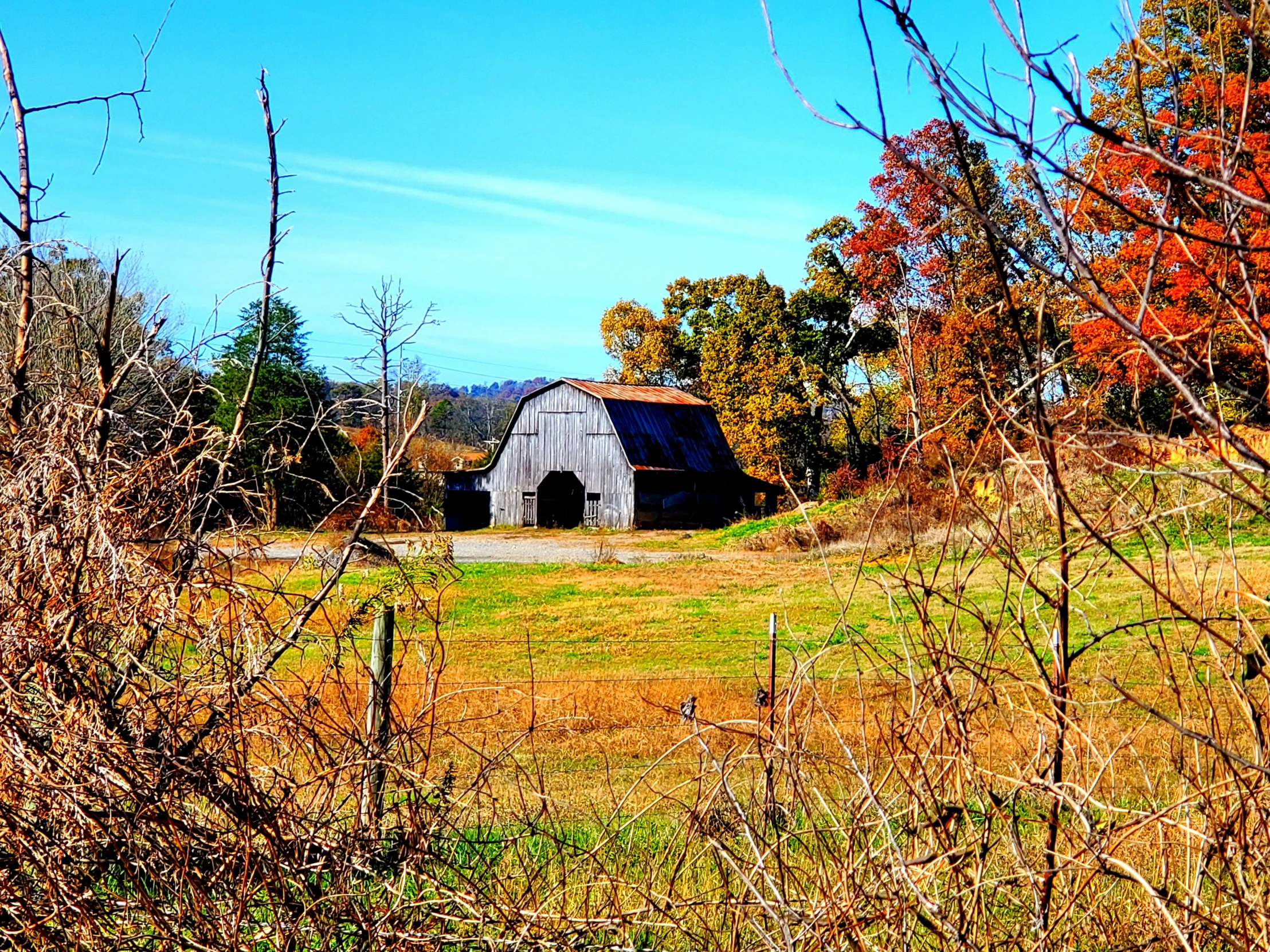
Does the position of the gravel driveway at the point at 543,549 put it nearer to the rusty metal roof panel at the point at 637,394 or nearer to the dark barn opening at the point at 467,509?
the dark barn opening at the point at 467,509

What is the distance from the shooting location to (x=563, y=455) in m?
43.0

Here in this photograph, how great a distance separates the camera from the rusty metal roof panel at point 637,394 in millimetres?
42438

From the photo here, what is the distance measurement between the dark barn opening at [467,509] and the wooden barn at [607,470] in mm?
39

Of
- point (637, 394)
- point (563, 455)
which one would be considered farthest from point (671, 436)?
point (563, 455)

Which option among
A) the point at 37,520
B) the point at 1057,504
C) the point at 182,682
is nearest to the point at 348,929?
the point at 182,682

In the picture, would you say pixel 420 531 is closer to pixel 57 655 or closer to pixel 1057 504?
pixel 57 655

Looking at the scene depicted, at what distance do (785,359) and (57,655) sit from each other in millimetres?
43056

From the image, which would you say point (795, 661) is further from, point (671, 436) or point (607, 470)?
point (671, 436)

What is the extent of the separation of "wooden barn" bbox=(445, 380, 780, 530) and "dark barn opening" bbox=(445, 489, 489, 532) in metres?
0.04

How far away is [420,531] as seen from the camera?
4.34m

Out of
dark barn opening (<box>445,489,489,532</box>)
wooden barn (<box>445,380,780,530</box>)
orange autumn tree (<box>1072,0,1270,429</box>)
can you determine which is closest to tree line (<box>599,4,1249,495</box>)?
orange autumn tree (<box>1072,0,1270,429</box>)

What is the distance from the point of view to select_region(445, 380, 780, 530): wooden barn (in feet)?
137

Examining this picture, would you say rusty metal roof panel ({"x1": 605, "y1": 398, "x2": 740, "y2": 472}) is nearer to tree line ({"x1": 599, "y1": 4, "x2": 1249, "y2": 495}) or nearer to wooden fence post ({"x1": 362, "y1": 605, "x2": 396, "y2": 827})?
tree line ({"x1": 599, "y1": 4, "x2": 1249, "y2": 495})

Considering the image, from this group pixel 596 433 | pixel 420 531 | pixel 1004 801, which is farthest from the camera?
pixel 596 433
